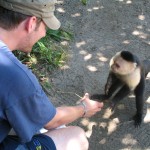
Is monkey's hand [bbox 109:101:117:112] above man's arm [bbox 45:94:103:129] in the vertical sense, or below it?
below

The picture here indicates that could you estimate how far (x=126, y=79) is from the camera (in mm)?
3102

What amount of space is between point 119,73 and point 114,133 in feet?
1.70

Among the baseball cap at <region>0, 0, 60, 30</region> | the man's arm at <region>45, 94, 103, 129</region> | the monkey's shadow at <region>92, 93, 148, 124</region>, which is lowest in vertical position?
the monkey's shadow at <region>92, 93, 148, 124</region>

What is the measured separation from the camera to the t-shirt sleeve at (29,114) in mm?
1676

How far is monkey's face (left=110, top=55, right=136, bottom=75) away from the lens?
2977 millimetres

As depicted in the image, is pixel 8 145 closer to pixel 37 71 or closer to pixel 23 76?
pixel 23 76

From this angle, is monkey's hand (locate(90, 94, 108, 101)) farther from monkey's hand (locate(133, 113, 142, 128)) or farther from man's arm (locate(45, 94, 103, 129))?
man's arm (locate(45, 94, 103, 129))

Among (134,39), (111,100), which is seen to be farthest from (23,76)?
(134,39)

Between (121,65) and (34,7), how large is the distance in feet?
4.63

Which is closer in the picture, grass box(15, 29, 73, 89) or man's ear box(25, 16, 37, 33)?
man's ear box(25, 16, 37, 33)

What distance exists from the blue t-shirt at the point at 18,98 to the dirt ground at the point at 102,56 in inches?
51.0

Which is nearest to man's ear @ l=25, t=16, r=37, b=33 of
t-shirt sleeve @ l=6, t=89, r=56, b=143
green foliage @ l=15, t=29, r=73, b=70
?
t-shirt sleeve @ l=6, t=89, r=56, b=143

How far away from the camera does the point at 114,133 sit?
3092 mm

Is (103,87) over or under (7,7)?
under
